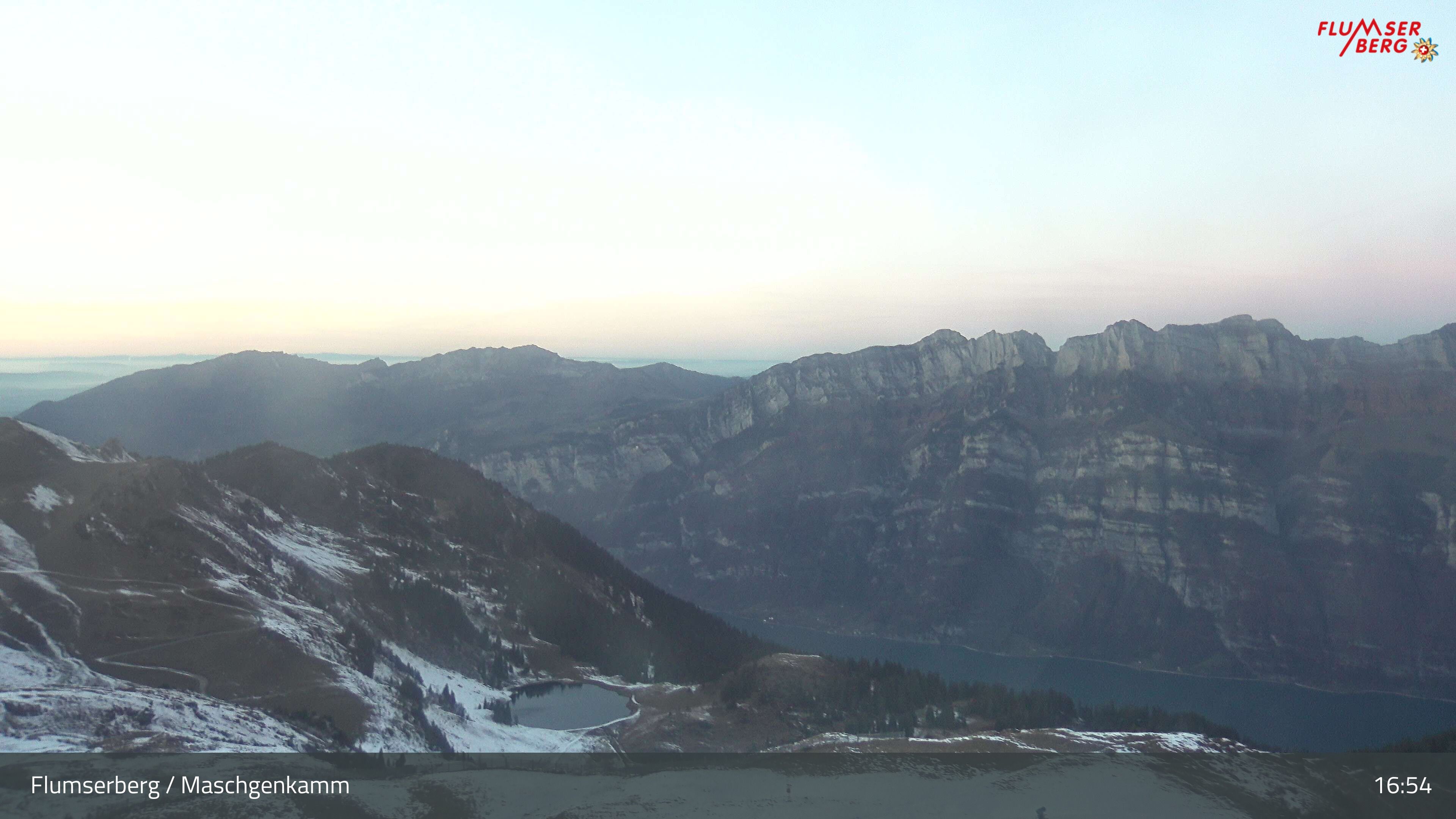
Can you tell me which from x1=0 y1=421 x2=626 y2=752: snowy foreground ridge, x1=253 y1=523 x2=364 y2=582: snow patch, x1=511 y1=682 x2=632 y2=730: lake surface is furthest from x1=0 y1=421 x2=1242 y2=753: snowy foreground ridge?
x1=511 y1=682 x2=632 y2=730: lake surface

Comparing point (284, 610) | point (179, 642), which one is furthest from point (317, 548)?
point (179, 642)

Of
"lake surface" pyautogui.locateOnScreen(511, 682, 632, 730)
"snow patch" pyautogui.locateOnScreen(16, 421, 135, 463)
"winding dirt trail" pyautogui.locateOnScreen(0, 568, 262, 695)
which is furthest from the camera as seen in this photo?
"snow patch" pyautogui.locateOnScreen(16, 421, 135, 463)

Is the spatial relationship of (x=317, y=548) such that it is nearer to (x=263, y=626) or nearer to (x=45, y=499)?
(x=45, y=499)

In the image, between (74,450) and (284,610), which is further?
(74,450)

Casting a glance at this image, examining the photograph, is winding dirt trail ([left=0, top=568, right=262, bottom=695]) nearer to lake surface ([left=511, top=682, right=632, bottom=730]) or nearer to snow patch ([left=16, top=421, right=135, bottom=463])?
snow patch ([left=16, top=421, right=135, bottom=463])

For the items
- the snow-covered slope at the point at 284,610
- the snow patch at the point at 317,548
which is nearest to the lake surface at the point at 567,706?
the snow-covered slope at the point at 284,610

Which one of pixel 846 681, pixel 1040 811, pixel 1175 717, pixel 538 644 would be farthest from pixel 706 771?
pixel 1175 717

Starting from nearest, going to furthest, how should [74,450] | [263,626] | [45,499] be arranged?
[263,626] → [45,499] → [74,450]

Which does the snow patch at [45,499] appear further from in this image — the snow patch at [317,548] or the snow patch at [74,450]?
the snow patch at [317,548]

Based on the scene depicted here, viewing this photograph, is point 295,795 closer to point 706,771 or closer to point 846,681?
point 706,771
